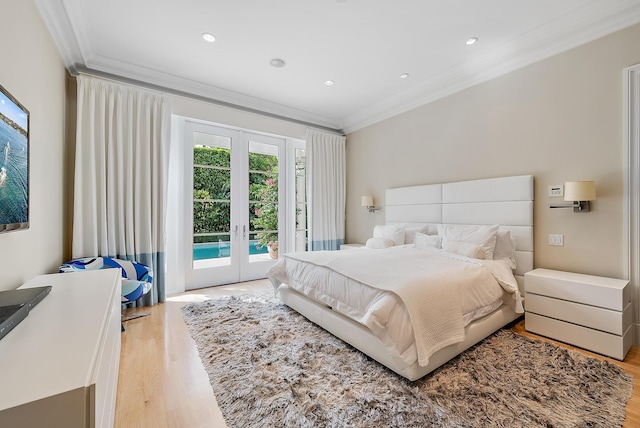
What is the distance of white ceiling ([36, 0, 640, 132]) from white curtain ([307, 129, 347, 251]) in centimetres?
117

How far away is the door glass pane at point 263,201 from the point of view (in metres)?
4.53

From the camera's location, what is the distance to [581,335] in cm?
222

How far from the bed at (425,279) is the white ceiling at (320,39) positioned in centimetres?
146

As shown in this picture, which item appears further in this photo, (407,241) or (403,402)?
(407,241)

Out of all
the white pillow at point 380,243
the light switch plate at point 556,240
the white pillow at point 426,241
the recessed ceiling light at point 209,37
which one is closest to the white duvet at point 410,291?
the white pillow at point 426,241

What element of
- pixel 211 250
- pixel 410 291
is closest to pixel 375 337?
pixel 410 291

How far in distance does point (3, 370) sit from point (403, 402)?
178cm

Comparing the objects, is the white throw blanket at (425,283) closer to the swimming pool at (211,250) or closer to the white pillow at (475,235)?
the white pillow at (475,235)

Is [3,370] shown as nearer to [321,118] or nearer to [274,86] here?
[274,86]

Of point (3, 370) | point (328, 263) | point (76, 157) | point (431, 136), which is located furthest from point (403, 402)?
point (76, 157)

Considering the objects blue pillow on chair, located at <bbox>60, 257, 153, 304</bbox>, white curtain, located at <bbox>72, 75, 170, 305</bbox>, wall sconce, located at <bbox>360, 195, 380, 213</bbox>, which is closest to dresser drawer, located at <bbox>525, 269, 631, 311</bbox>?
wall sconce, located at <bbox>360, 195, 380, 213</bbox>

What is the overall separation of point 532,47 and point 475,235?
Answer: 206 centimetres

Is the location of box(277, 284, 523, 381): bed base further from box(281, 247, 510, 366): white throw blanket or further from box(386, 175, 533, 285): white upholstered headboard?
box(386, 175, 533, 285): white upholstered headboard

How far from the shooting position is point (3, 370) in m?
0.85
